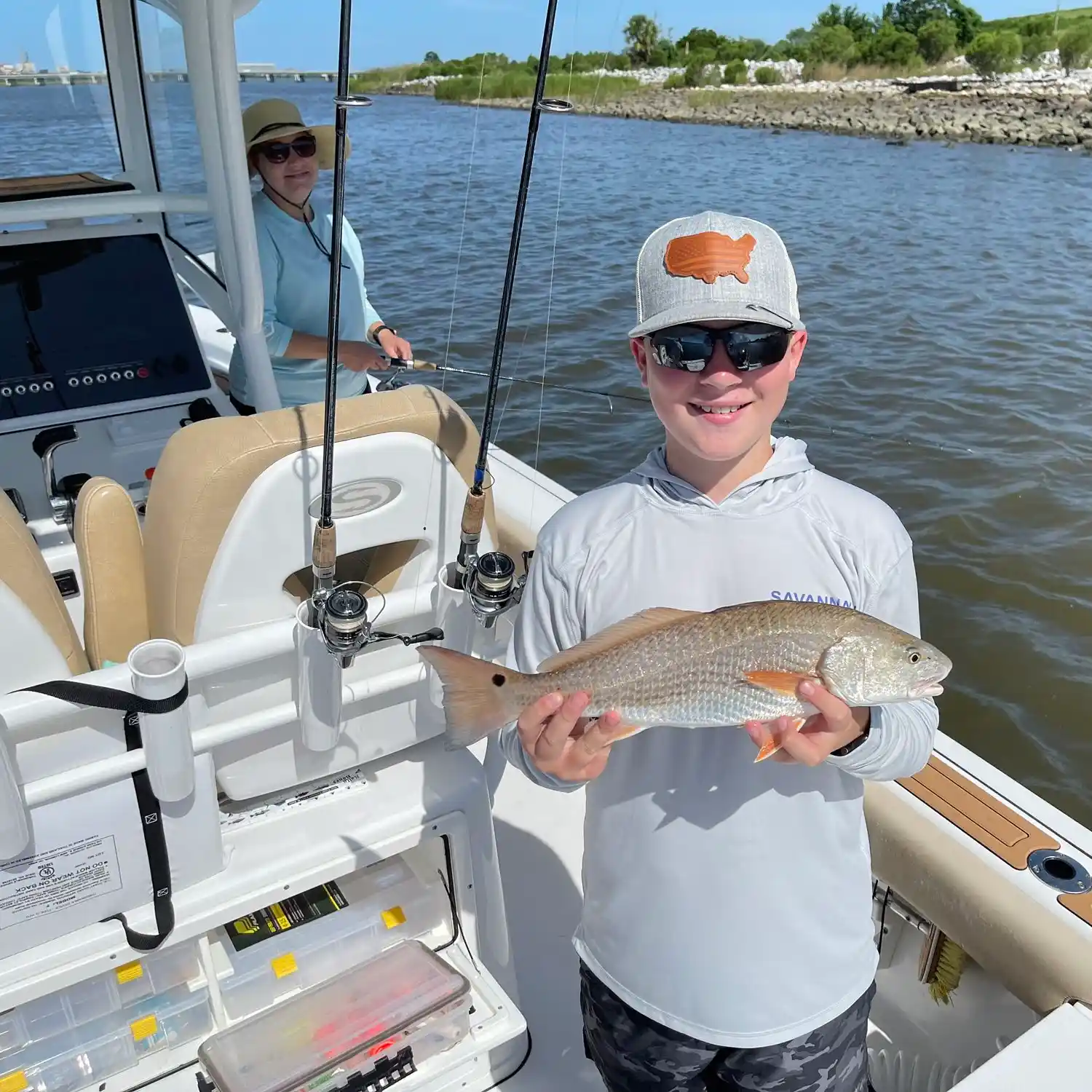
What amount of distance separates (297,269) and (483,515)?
2377 mm

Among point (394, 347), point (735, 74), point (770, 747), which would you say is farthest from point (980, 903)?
point (735, 74)

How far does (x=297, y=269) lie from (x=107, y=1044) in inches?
122

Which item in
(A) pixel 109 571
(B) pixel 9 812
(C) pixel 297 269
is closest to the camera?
(B) pixel 9 812

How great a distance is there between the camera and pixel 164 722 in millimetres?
1856

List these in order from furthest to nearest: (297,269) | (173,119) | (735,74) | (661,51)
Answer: (735,74) → (661,51) → (173,119) → (297,269)

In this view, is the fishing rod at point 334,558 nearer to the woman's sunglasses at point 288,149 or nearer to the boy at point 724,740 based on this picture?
the boy at point 724,740

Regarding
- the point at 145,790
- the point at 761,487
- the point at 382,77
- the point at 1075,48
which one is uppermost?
the point at 1075,48

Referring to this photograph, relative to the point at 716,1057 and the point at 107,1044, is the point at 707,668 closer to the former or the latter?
the point at 716,1057

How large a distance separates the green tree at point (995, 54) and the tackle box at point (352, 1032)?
66468 mm

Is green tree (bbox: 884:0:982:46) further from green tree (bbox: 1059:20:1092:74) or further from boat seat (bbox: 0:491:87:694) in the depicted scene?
boat seat (bbox: 0:491:87:694)

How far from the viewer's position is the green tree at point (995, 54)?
57.5 m

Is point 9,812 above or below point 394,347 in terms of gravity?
below

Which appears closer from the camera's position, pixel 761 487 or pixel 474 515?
pixel 761 487

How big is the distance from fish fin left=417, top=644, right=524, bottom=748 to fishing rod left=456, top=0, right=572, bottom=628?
46 cm
